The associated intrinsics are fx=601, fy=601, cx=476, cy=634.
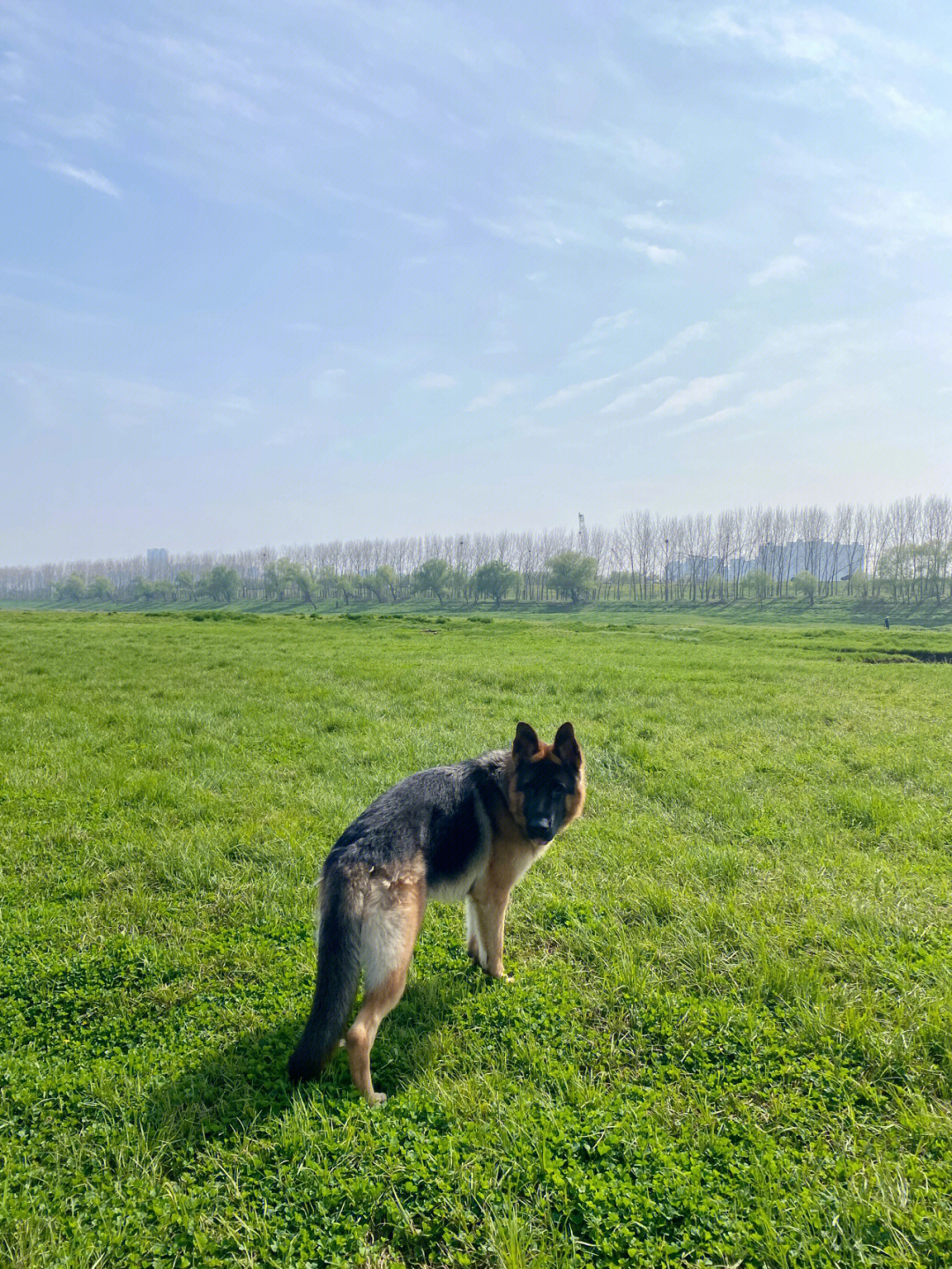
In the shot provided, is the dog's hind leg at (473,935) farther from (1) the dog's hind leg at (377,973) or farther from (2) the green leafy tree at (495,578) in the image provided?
(2) the green leafy tree at (495,578)

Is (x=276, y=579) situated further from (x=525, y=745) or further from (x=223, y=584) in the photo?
A: (x=525, y=745)

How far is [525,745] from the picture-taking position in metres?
4.77

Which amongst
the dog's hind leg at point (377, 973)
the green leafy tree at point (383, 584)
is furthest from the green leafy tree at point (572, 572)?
the dog's hind leg at point (377, 973)

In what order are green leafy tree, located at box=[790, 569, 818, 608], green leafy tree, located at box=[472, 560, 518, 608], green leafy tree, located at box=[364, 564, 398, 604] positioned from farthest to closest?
green leafy tree, located at box=[364, 564, 398, 604]
green leafy tree, located at box=[472, 560, 518, 608]
green leafy tree, located at box=[790, 569, 818, 608]

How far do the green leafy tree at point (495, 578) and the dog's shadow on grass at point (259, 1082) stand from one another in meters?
123

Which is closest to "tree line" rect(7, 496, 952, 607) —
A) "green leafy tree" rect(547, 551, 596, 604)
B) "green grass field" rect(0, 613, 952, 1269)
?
"green leafy tree" rect(547, 551, 596, 604)

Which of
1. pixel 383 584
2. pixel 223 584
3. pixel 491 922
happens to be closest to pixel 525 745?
pixel 491 922

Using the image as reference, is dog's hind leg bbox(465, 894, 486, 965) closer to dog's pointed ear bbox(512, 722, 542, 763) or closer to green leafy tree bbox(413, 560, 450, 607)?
dog's pointed ear bbox(512, 722, 542, 763)

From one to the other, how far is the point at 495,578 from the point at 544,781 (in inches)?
4813

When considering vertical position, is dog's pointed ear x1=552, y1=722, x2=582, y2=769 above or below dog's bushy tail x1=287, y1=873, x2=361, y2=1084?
above

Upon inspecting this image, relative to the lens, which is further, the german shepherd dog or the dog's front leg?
the dog's front leg

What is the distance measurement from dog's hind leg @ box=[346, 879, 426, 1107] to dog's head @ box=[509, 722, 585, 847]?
1.29 meters

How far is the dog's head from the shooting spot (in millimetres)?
4578

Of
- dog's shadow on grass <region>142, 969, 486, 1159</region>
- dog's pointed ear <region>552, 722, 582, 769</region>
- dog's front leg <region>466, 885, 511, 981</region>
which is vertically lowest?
dog's shadow on grass <region>142, 969, 486, 1159</region>
